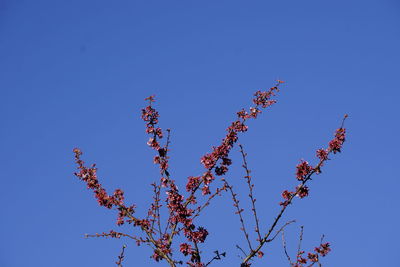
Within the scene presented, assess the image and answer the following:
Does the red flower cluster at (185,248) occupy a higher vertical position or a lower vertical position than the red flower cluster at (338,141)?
lower

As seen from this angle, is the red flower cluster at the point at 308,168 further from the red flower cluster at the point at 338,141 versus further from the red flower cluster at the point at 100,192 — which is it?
the red flower cluster at the point at 100,192

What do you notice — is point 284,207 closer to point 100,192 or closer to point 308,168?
point 308,168

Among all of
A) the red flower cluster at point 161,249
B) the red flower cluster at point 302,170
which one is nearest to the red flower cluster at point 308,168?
the red flower cluster at point 302,170

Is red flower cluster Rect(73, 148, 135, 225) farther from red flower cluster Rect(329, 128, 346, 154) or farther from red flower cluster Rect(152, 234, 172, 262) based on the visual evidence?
red flower cluster Rect(329, 128, 346, 154)

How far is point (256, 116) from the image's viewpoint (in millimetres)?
8305

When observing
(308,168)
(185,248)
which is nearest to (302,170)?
(308,168)

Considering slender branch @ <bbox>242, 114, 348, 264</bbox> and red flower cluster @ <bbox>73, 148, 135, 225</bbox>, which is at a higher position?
red flower cluster @ <bbox>73, 148, 135, 225</bbox>

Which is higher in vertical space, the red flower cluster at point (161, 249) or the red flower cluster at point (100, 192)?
the red flower cluster at point (100, 192)

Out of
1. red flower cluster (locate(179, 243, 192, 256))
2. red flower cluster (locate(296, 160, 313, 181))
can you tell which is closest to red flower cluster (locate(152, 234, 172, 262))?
red flower cluster (locate(179, 243, 192, 256))

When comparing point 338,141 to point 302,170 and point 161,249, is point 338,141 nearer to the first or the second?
point 302,170

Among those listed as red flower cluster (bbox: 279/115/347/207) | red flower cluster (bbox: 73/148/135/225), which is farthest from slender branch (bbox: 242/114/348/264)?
red flower cluster (bbox: 73/148/135/225)

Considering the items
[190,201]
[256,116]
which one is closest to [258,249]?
[190,201]

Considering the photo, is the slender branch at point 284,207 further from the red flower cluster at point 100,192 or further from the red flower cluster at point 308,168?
the red flower cluster at point 100,192

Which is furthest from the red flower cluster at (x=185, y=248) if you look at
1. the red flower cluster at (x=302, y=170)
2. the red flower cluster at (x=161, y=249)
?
the red flower cluster at (x=302, y=170)
